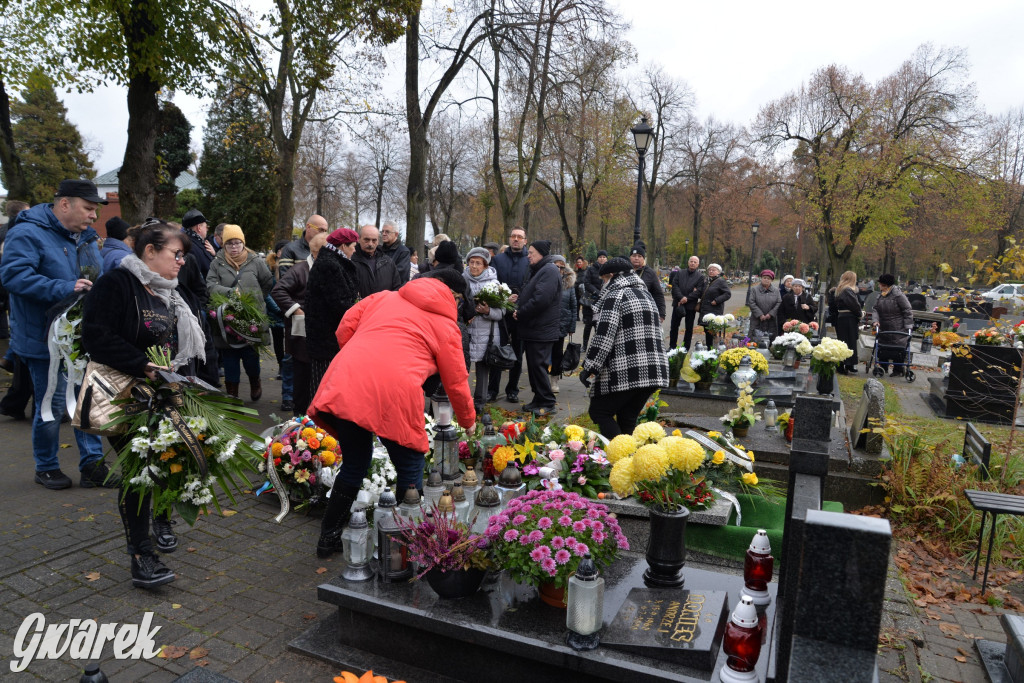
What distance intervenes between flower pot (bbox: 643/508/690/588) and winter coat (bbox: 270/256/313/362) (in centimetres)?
478

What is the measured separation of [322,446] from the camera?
513 cm

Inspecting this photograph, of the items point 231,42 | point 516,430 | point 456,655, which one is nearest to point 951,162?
point 231,42

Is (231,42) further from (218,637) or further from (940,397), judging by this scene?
(940,397)

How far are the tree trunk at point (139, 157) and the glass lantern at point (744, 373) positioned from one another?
8635mm

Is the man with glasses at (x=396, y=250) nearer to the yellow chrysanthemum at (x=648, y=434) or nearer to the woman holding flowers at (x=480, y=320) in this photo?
the woman holding flowers at (x=480, y=320)

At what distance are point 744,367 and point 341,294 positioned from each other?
554 centimetres

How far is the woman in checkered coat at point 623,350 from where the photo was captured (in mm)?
5535

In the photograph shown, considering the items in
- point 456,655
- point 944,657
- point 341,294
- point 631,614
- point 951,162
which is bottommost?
point 944,657

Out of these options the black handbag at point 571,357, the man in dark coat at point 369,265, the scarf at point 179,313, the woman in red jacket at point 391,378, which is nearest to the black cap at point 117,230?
the man in dark coat at point 369,265

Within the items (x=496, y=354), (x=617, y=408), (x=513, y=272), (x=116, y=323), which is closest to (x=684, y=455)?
(x=617, y=408)

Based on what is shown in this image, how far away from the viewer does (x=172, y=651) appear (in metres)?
3.28

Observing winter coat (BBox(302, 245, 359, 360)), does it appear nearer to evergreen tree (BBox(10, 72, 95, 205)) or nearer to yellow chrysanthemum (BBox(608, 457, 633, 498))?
yellow chrysanthemum (BBox(608, 457, 633, 498))

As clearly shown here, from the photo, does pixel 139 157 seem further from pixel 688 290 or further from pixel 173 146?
pixel 173 146

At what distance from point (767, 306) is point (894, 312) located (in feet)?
7.51
